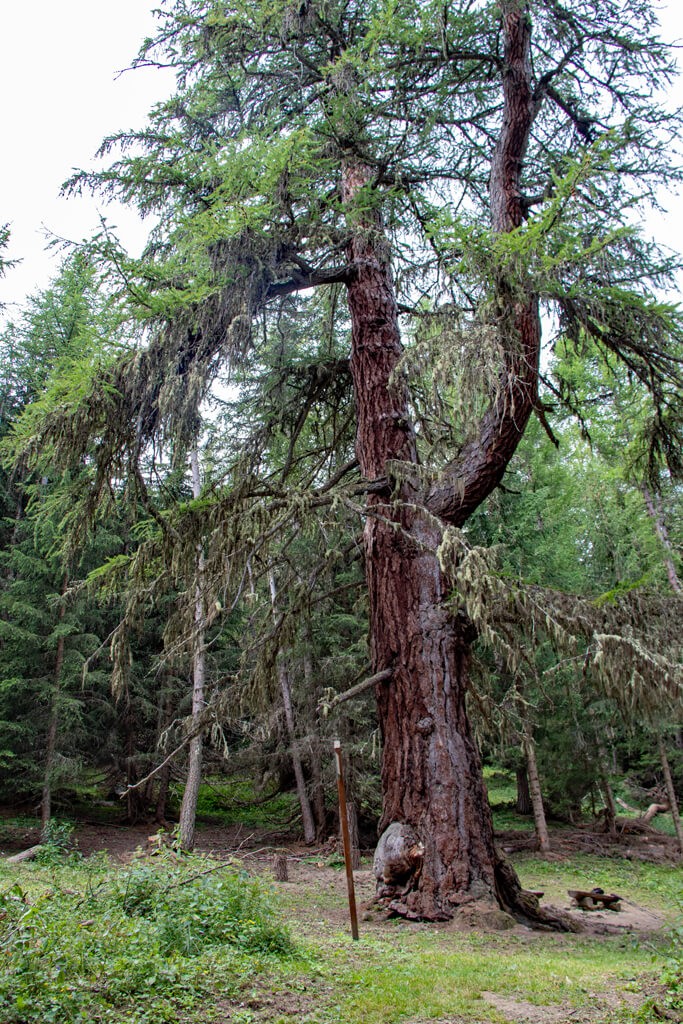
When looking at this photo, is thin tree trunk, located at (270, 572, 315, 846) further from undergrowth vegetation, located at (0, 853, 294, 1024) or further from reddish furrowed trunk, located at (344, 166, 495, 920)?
undergrowth vegetation, located at (0, 853, 294, 1024)

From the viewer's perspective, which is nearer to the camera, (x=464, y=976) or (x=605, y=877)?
(x=464, y=976)

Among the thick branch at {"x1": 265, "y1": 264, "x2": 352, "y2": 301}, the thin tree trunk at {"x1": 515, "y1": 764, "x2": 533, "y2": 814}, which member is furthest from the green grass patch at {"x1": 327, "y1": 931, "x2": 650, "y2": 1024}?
the thin tree trunk at {"x1": 515, "y1": 764, "x2": 533, "y2": 814}

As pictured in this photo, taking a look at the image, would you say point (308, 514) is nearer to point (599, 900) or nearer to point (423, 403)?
point (423, 403)

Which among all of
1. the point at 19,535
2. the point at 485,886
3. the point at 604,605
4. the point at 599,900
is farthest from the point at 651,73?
the point at 19,535

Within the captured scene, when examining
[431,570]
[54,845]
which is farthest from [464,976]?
[54,845]

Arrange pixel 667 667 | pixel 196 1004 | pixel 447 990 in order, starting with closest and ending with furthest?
pixel 196 1004 < pixel 447 990 < pixel 667 667

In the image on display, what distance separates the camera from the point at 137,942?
3516mm

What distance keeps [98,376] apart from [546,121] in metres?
6.52

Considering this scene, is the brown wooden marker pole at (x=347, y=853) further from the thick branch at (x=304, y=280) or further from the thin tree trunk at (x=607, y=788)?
the thin tree trunk at (x=607, y=788)

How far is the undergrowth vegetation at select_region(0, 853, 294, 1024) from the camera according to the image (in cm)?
275

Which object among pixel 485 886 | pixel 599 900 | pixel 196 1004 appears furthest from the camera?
pixel 599 900

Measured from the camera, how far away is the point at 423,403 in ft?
25.9

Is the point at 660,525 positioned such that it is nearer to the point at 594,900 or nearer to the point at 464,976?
the point at 594,900

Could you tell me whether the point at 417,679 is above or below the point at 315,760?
above
